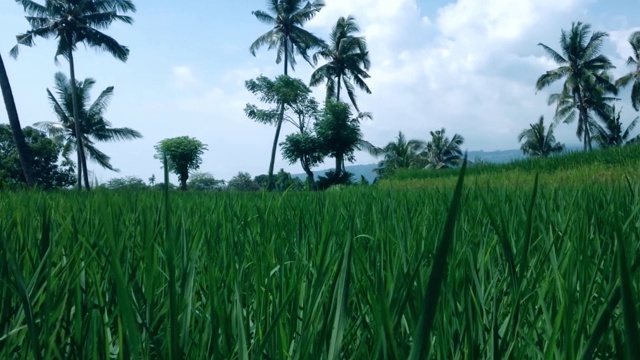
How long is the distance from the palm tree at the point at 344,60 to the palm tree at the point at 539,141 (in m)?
15.2

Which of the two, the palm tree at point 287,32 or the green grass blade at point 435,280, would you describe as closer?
the green grass blade at point 435,280

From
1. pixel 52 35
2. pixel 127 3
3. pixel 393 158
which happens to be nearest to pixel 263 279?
pixel 127 3

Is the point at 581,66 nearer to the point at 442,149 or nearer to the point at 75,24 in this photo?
the point at 442,149

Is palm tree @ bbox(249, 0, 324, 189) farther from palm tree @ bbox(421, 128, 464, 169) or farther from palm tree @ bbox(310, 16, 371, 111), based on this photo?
palm tree @ bbox(421, 128, 464, 169)

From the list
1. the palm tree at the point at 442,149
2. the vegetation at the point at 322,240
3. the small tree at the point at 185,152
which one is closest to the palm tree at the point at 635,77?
the vegetation at the point at 322,240

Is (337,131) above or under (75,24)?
under

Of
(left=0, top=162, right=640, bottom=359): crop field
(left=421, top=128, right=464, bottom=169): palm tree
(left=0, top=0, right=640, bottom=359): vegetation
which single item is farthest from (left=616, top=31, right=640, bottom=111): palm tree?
(left=0, top=162, right=640, bottom=359): crop field

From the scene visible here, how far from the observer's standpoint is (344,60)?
38.3 metres

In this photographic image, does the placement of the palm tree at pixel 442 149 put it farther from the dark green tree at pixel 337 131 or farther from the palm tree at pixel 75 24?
the palm tree at pixel 75 24

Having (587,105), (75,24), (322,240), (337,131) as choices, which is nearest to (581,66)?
(587,105)

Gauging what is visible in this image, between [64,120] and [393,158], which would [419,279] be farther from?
[393,158]

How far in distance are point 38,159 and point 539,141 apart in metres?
35.4

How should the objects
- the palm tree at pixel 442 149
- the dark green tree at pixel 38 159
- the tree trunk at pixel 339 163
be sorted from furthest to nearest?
the palm tree at pixel 442 149, the tree trunk at pixel 339 163, the dark green tree at pixel 38 159

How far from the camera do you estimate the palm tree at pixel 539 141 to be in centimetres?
4531
